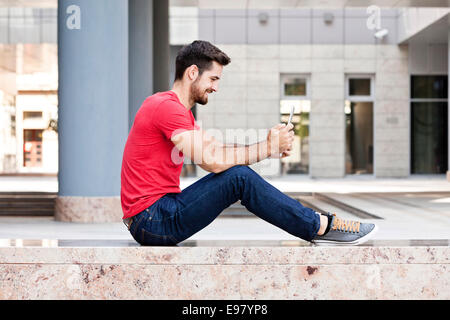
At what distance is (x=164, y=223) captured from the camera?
3658 mm

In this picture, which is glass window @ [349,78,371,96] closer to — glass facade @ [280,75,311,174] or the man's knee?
glass facade @ [280,75,311,174]

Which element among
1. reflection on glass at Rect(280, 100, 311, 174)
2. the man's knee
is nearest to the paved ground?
the man's knee

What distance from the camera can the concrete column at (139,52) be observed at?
9.80 metres

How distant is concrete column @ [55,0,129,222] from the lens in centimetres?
755

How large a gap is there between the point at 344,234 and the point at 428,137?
19.5m

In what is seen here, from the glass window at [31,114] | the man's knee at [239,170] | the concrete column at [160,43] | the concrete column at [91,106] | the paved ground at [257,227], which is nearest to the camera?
the man's knee at [239,170]

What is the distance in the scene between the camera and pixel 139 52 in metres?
10.0

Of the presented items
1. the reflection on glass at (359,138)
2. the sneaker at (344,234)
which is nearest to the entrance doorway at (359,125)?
the reflection on glass at (359,138)

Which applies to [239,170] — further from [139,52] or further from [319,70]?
[319,70]

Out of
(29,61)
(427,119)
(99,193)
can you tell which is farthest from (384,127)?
(99,193)

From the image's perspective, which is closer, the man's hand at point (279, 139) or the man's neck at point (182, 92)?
the man's hand at point (279, 139)

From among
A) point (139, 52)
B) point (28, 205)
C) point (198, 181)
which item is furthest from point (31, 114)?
point (198, 181)

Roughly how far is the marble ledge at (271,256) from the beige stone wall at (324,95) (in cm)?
1796

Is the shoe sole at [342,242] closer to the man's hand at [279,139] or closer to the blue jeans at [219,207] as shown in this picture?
the blue jeans at [219,207]
